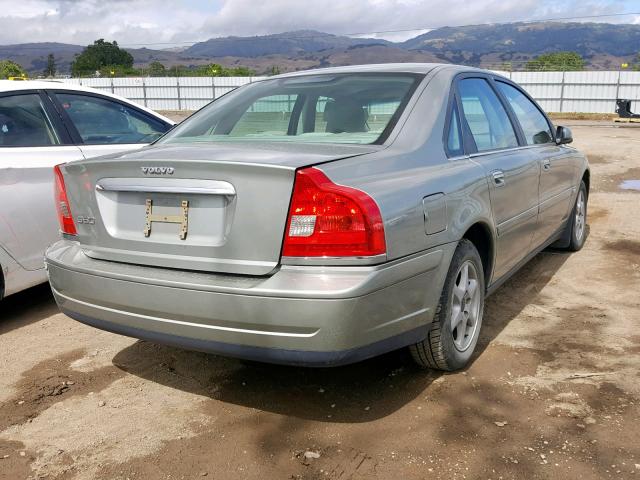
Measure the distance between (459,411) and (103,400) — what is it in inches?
66.5

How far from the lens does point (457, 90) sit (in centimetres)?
339

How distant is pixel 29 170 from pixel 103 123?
36.4 inches

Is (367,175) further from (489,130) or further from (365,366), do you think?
(489,130)

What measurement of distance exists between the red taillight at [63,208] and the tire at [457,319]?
5.64 ft

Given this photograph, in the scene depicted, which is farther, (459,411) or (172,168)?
(459,411)

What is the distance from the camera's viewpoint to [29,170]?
13.4 ft

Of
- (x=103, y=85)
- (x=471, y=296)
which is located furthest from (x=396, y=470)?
(x=103, y=85)

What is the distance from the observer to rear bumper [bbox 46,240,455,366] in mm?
2314

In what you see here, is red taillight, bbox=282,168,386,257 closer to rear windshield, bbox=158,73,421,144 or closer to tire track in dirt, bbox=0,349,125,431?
rear windshield, bbox=158,73,421,144

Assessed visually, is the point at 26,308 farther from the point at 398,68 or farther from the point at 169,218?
the point at 398,68

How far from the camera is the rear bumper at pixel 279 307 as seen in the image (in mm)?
2314

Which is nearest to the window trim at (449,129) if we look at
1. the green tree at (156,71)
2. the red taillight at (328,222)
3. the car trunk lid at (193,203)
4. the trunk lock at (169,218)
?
the car trunk lid at (193,203)

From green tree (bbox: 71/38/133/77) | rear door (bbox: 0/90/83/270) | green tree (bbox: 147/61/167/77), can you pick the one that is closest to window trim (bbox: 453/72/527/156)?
rear door (bbox: 0/90/83/270)

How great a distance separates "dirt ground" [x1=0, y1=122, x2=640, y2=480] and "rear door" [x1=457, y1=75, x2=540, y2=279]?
55 centimetres
